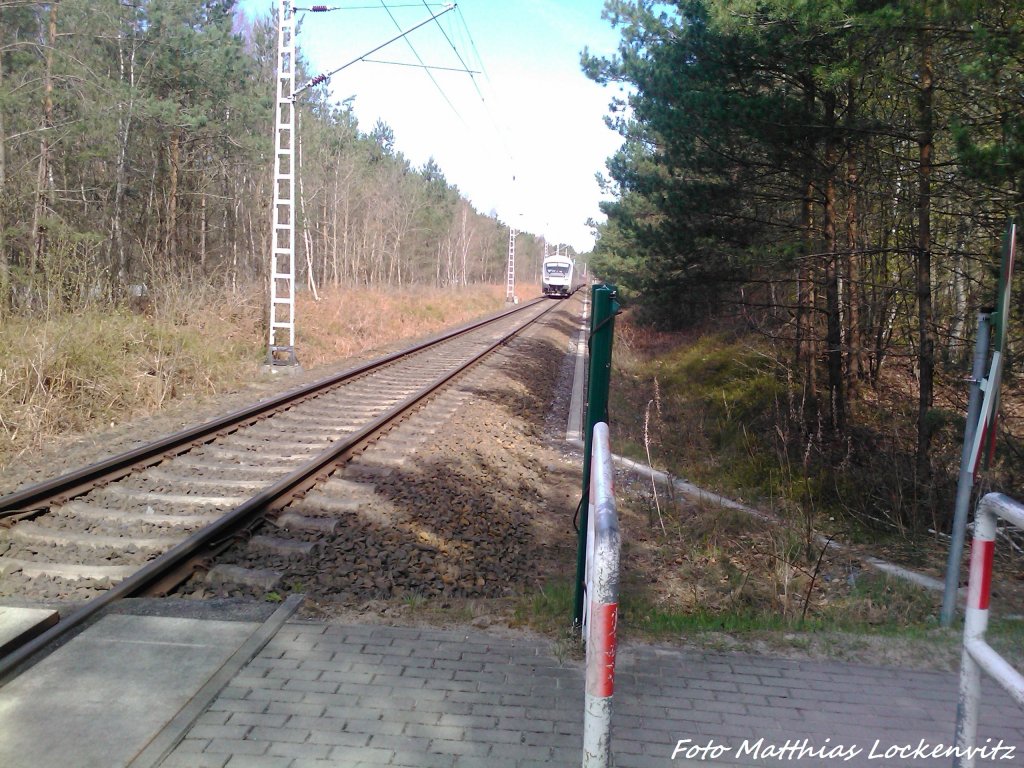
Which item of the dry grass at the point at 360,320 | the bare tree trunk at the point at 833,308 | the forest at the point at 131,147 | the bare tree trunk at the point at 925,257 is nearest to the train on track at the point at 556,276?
the forest at the point at 131,147

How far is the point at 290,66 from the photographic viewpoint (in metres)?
16.0

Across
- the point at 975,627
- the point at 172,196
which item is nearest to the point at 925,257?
the point at 975,627

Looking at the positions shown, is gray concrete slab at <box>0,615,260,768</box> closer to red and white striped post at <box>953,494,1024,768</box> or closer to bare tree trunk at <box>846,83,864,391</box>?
red and white striped post at <box>953,494,1024,768</box>

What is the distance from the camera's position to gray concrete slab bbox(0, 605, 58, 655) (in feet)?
13.4

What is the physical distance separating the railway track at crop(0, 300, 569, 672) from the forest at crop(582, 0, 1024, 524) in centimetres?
554

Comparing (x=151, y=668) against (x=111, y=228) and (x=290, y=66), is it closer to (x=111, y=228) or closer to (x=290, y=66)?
(x=290, y=66)

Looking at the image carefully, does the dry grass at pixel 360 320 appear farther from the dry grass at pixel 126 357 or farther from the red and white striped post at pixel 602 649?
the red and white striped post at pixel 602 649

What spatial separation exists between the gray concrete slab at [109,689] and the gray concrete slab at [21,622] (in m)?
0.23

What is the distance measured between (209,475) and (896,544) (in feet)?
22.2

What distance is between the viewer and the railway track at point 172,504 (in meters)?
5.30

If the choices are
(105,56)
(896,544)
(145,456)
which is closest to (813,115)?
(896,544)

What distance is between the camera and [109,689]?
3.71 m

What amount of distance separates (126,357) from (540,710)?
10.6 metres

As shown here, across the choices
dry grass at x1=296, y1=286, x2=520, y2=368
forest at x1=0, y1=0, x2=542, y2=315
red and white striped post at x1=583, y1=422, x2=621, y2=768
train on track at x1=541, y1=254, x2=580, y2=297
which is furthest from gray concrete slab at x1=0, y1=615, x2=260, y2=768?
train on track at x1=541, y1=254, x2=580, y2=297
